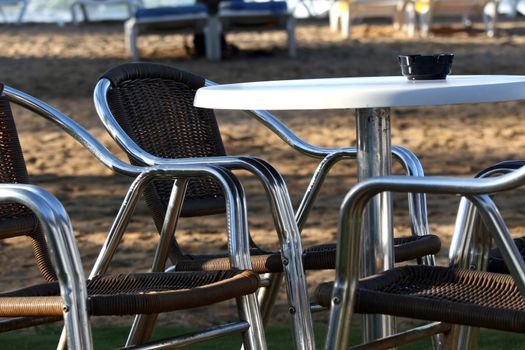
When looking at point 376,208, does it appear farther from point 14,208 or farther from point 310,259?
point 14,208

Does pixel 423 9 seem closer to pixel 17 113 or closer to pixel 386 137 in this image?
pixel 17 113

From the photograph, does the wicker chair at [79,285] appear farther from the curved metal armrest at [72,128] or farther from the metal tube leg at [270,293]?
the metal tube leg at [270,293]

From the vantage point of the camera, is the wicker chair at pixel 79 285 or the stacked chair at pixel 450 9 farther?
the stacked chair at pixel 450 9

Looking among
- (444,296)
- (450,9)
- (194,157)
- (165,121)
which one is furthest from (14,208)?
(450,9)

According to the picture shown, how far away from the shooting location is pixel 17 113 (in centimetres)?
1009

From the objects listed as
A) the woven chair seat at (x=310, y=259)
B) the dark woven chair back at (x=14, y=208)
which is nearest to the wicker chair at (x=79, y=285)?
the dark woven chair back at (x=14, y=208)

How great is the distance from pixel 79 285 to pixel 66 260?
2.0 inches

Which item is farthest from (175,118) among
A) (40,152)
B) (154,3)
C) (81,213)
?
(154,3)

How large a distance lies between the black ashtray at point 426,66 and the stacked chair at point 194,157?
15.1 inches

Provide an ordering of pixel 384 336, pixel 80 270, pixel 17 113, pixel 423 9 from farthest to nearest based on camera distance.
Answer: pixel 423 9 → pixel 17 113 → pixel 384 336 → pixel 80 270

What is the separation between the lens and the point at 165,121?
329 cm

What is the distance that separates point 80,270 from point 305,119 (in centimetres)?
734

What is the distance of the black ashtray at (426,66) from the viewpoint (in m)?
2.54

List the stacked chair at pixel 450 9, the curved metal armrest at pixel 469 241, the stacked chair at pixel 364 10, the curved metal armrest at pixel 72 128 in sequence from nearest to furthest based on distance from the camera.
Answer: the curved metal armrest at pixel 469 241 → the curved metal armrest at pixel 72 128 → the stacked chair at pixel 450 9 → the stacked chair at pixel 364 10
